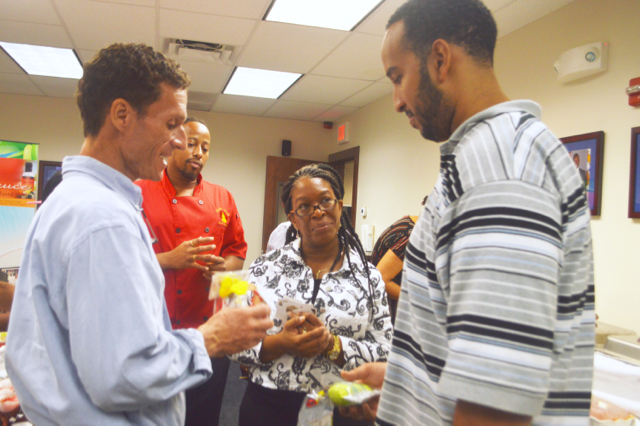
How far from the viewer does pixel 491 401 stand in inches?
20.0

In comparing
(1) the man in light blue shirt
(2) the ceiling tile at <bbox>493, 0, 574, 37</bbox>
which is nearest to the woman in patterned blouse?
(1) the man in light blue shirt

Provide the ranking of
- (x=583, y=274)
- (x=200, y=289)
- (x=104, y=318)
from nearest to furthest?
(x=583, y=274)
(x=104, y=318)
(x=200, y=289)

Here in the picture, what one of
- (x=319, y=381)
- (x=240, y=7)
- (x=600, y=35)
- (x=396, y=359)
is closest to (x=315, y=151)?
(x=240, y=7)

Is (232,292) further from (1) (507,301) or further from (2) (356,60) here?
(2) (356,60)

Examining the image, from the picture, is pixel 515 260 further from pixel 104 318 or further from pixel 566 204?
pixel 104 318

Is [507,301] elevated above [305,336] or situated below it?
above

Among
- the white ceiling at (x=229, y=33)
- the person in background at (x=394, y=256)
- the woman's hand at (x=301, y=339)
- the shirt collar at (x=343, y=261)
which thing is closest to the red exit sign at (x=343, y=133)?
the white ceiling at (x=229, y=33)

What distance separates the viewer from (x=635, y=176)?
2.19 m

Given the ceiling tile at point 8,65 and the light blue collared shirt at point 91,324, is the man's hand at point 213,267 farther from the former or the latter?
the ceiling tile at point 8,65

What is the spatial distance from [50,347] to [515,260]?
800mm

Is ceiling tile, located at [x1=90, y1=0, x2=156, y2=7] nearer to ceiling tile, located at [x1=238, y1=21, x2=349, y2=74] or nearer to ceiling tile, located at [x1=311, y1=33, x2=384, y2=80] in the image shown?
ceiling tile, located at [x1=238, y1=21, x2=349, y2=74]

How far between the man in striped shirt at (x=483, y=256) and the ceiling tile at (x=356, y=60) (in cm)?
265

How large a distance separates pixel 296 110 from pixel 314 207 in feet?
13.7

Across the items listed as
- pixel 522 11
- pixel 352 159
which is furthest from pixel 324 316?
pixel 352 159
